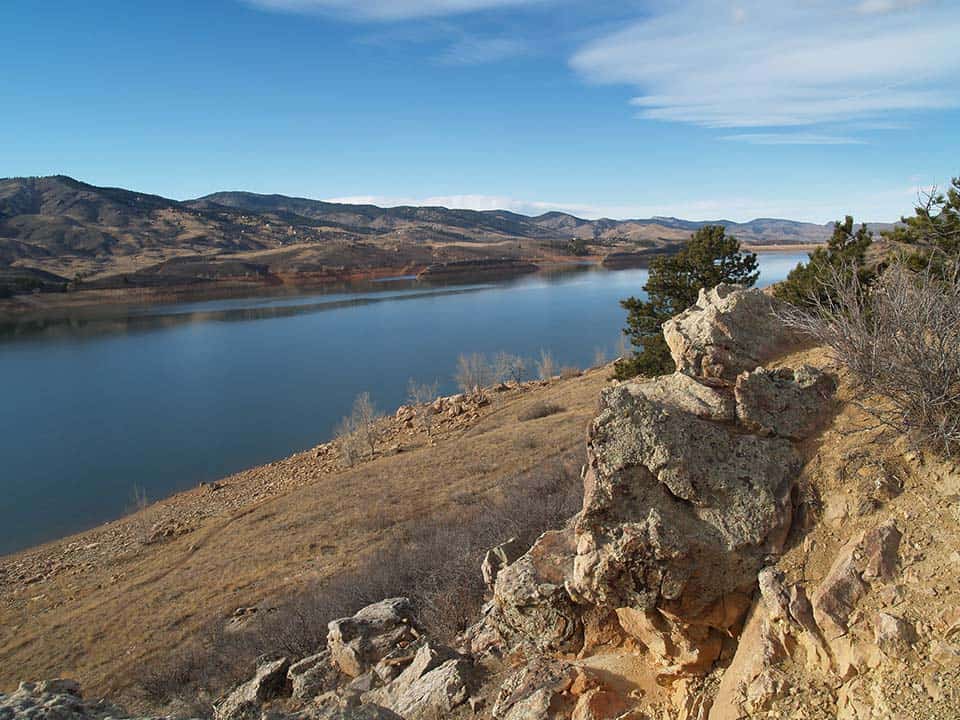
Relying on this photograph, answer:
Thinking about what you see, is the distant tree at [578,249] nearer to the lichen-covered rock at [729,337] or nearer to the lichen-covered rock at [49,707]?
the lichen-covered rock at [729,337]

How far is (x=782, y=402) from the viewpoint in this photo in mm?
4789

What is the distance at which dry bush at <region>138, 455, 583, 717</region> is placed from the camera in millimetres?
7684

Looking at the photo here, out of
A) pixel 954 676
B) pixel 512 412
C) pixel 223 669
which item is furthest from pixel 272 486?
pixel 954 676

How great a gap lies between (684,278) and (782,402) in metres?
12.0

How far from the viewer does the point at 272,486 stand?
67.1 feet

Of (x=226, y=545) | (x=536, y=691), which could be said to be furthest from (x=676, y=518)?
(x=226, y=545)

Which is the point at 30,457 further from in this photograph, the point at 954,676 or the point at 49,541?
the point at 954,676

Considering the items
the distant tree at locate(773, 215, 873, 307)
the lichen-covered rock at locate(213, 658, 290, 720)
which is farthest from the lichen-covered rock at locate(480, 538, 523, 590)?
the distant tree at locate(773, 215, 873, 307)

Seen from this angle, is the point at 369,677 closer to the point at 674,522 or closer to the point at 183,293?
the point at 674,522

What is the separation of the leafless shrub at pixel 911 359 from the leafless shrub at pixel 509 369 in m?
24.9

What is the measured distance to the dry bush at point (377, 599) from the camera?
303 inches

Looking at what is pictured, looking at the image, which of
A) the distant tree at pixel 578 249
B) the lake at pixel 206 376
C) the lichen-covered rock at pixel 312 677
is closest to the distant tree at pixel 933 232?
the lichen-covered rock at pixel 312 677

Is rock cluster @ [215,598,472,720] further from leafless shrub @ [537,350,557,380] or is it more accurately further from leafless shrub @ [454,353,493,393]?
leafless shrub @ [537,350,557,380]

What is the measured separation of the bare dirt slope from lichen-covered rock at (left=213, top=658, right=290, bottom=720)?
A: 3.37m
